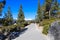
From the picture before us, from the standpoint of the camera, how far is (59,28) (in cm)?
1530

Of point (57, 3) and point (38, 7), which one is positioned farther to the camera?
point (38, 7)

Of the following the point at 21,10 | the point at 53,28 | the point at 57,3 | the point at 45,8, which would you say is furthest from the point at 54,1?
the point at 53,28

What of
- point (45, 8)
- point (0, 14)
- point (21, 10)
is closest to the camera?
point (0, 14)

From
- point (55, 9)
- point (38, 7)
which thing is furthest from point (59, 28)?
point (38, 7)

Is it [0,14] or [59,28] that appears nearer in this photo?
[59,28]

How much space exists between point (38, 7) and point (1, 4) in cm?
4641

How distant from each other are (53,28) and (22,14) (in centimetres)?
4217

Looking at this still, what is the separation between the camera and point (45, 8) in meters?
43.5

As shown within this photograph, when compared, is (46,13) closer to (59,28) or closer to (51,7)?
(51,7)

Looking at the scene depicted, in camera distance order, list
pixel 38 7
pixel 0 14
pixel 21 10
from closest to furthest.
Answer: pixel 0 14
pixel 21 10
pixel 38 7

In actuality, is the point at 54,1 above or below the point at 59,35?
above

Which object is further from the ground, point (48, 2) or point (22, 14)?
point (48, 2)

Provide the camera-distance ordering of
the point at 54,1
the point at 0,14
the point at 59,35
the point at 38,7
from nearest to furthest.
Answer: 1. the point at 59,35
2. the point at 0,14
3. the point at 54,1
4. the point at 38,7

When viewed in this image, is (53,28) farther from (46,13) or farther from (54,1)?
(46,13)
